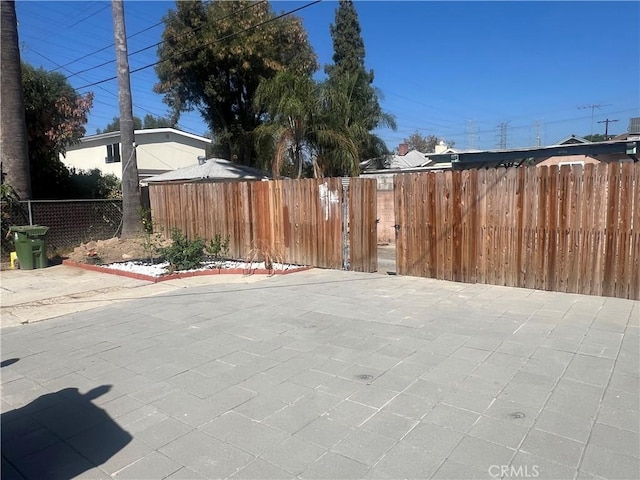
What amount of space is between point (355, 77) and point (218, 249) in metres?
12.0

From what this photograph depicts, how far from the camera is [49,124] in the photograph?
1572cm

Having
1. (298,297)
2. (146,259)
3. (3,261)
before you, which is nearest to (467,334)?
(298,297)

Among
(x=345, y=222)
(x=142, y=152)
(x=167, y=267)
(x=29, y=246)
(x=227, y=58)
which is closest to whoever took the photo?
(x=345, y=222)

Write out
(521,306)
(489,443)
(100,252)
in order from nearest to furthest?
(489,443)
(521,306)
(100,252)

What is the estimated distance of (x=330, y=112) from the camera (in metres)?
15.8

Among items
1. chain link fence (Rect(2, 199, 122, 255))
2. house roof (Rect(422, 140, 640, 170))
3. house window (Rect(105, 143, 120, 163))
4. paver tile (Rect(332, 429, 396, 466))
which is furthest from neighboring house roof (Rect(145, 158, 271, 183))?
paver tile (Rect(332, 429, 396, 466))

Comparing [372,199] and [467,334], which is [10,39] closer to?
[372,199]

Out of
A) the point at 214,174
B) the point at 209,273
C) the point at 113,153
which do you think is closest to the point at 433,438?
the point at 209,273

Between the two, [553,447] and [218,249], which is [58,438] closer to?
[553,447]

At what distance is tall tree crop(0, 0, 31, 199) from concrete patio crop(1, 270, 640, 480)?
8.20 metres

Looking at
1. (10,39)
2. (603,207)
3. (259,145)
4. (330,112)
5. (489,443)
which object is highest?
(10,39)

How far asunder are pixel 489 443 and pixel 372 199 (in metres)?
6.55

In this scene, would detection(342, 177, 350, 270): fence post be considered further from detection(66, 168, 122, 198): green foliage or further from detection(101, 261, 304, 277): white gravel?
detection(66, 168, 122, 198): green foliage

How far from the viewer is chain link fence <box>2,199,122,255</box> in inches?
487
